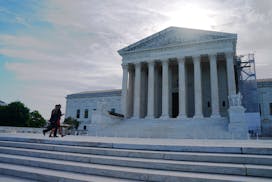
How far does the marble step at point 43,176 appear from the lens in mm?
4689

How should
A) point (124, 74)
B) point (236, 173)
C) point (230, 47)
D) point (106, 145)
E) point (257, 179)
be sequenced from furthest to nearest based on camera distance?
point (124, 74)
point (230, 47)
point (106, 145)
point (236, 173)
point (257, 179)

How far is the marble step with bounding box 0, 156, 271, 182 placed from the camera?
436cm

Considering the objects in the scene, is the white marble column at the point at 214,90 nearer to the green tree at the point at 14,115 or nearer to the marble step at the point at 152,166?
the marble step at the point at 152,166

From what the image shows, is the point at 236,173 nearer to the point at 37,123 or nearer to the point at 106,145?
the point at 106,145

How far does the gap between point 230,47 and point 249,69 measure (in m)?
8.68

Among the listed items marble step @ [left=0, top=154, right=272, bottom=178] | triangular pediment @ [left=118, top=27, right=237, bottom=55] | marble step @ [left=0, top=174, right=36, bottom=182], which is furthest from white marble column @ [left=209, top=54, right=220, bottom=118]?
marble step @ [left=0, top=174, right=36, bottom=182]

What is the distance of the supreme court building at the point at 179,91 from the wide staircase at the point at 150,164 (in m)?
12.9

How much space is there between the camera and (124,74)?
100 ft

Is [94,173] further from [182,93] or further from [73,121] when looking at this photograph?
[73,121]

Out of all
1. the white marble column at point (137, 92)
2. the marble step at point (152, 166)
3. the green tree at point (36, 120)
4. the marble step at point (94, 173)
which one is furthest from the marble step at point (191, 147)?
the green tree at point (36, 120)

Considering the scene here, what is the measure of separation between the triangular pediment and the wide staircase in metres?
22.5

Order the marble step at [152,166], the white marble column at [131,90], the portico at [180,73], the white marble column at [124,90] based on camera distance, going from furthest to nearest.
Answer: the white marble column at [131,90]
the white marble column at [124,90]
the portico at [180,73]
the marble step at [152,166]

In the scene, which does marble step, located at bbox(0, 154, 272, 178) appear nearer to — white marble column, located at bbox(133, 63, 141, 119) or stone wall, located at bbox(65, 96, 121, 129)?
white marble column, located at bbox(133, 63, 141, 119)

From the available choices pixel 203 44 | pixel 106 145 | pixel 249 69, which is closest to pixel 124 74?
pixel 203 44
